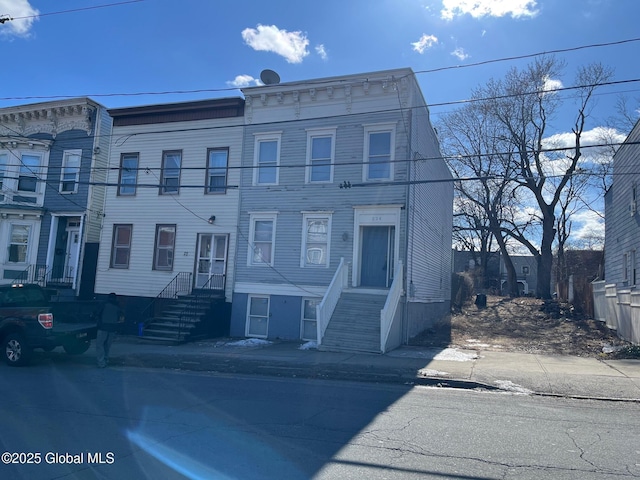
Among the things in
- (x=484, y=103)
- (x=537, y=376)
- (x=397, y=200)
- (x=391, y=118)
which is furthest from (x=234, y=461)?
(x=484, y=103)

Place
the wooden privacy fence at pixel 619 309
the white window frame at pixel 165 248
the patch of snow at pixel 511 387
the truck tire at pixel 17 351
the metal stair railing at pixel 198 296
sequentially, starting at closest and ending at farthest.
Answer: the patch of snow at pixel 511 387
the truck tire at pixel 17 351
the wooden privacy fence at pixel 619 309
the metal stair railing at pixel 198 296
the white window frame at pixel 165 248

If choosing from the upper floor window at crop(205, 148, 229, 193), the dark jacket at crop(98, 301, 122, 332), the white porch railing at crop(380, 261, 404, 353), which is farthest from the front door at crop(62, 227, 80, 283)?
the white porch railing at crop(380, 261, 404, 353)

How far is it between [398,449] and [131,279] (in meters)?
16.9

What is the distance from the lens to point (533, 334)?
20.5 metres

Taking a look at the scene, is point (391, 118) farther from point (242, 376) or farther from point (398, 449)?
point (398, 449)

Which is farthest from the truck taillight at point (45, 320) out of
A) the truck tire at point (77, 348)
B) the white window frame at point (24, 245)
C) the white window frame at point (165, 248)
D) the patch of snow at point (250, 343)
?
the white window frame at point (24, 245)

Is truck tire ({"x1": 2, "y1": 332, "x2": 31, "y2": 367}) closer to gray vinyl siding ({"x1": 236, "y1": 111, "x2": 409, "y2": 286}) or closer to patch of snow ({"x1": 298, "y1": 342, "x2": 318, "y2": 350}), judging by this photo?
patch of snow ({"x1": 298, "y1": 342, "x2": 318, "y2": 350})

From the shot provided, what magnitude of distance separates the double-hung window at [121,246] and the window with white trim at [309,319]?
7933 mm

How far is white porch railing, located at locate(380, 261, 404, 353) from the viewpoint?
14.6 meters

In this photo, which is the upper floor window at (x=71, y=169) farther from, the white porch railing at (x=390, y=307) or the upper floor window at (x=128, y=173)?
the white porch railing at (x=390, y=307)

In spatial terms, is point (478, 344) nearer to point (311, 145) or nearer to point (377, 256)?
point (377, 256)

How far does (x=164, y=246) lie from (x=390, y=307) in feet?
32.3

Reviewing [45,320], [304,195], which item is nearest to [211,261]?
[304,195]

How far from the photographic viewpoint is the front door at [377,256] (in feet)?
57.5
